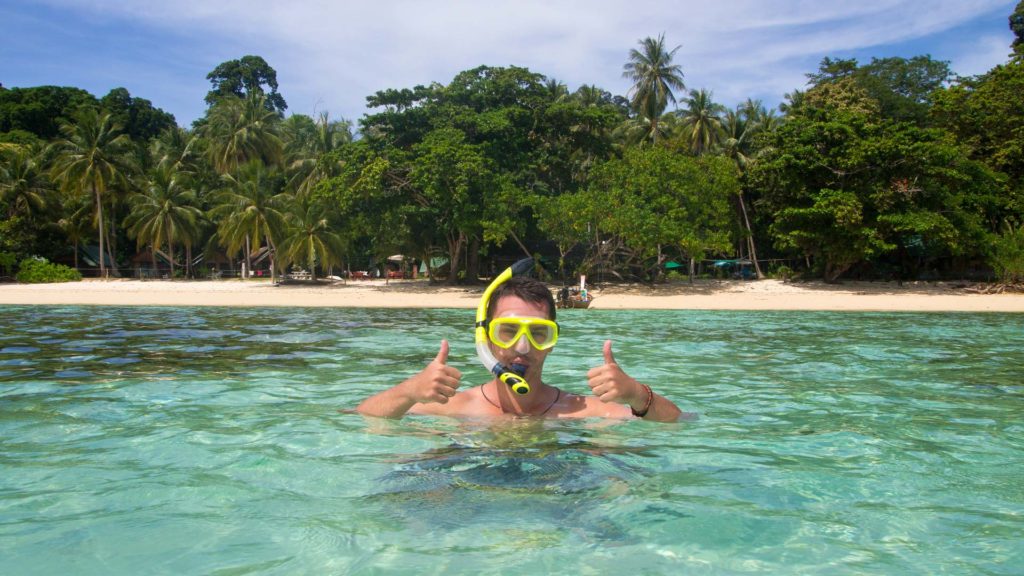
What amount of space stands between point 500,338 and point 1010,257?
2883cm

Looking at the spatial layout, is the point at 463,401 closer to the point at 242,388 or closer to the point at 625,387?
the point at 625,387

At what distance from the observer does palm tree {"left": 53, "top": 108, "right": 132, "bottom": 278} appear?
36.7 meters

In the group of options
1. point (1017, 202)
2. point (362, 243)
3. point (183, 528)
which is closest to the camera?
point (183, 528)

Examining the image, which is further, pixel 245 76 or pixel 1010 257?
pixel 245 76

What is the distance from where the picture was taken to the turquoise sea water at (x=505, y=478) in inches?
99.7

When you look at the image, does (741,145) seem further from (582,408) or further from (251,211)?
(582,408)

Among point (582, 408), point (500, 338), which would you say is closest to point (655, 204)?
point (582, 408)

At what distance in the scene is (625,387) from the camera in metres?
3.05

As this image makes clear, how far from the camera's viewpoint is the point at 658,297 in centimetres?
2589

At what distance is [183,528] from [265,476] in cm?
79

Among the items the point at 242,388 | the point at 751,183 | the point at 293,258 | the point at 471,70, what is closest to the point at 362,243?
the point at 293,258

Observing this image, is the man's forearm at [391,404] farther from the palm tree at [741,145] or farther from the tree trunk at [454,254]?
the palm tree at [741,145]

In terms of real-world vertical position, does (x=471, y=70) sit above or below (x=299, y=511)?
above

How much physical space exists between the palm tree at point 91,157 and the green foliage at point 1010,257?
42215 mm
